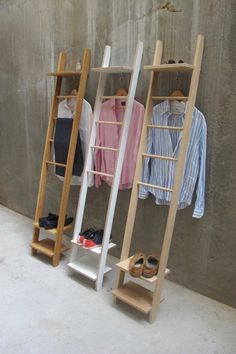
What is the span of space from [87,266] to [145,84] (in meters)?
1.72

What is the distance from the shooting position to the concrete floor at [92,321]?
1.99 meters

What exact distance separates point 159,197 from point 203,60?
44.0 inches

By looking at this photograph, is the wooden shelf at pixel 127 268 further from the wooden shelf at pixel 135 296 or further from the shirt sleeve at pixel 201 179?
the shirt sleeve at pixel 201 179

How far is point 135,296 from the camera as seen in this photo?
7.67 feet

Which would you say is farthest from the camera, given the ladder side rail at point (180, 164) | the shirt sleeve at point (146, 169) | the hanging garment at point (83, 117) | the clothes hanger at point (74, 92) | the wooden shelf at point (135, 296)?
the clothes hanger at point (74, 92)

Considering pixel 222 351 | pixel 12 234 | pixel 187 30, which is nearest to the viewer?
pixel 222 351

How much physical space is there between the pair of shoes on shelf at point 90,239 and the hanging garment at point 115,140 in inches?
19.5

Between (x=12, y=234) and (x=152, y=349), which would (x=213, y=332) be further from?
(x=12, y=234)

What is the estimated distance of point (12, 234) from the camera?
3643 mm

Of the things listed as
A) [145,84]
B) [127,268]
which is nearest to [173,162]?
[145,84]

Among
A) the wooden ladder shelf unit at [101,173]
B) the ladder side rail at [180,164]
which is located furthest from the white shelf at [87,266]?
the ladder side rail at [180,164]

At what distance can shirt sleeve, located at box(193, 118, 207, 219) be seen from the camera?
2279mm

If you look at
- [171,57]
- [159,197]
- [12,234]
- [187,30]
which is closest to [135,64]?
[171,57]

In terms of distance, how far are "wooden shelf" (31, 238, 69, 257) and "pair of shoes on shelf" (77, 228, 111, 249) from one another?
0.42m
